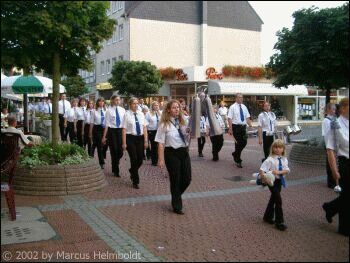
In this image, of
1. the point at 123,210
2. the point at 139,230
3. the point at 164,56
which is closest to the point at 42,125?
the point at 123,210

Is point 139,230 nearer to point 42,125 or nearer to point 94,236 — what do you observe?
point 94,236

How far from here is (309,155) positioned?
12.0m

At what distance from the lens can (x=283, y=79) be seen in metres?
12.6

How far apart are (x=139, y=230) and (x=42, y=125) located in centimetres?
1339

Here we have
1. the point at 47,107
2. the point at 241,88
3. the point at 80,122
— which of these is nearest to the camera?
the point at 80,122

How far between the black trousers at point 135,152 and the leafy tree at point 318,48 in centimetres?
466

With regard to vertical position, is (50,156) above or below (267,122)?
below

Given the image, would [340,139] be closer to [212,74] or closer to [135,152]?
[135,152]

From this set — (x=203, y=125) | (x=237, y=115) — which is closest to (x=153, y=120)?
(x=237, y=115)

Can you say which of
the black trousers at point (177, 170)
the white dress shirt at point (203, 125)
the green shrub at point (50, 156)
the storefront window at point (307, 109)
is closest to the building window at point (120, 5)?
the storefront window at point (307, 109)

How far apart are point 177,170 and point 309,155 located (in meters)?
6.07

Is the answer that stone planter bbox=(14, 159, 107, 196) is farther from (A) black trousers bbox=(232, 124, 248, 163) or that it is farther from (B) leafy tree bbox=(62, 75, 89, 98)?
(B) leafy tree bbox=(62, 75, 89, 98)

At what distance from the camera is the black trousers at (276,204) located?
6.18m

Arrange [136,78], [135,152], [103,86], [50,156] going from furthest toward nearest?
[103,86] < [136,78] < [135,152] < [50,156]
